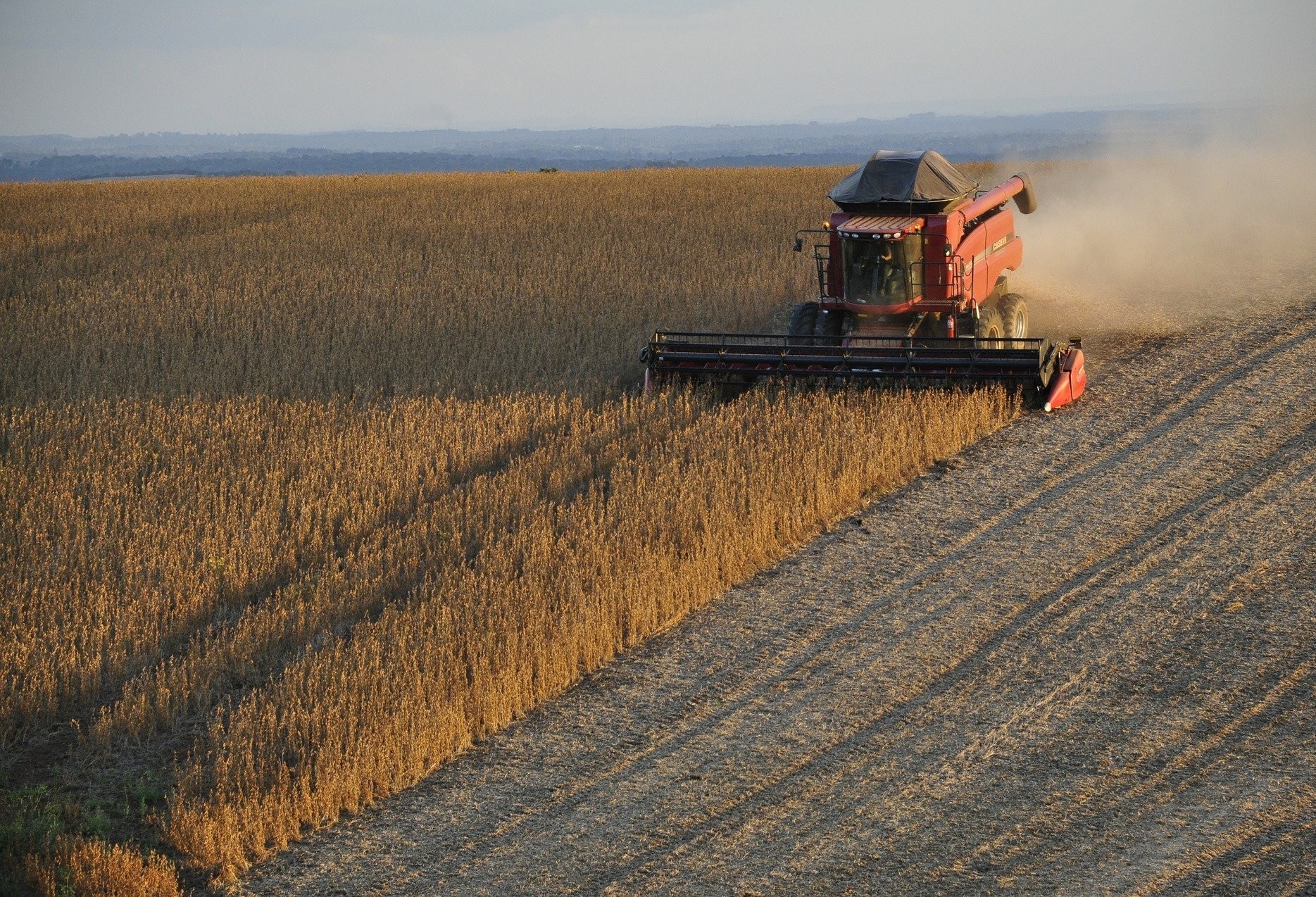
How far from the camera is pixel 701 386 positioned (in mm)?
11984

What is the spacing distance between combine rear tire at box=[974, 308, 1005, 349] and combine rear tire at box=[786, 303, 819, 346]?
1543 mm

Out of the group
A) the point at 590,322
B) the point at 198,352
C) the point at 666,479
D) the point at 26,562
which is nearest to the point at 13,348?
the point at 198,352

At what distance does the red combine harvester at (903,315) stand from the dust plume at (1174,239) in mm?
2615

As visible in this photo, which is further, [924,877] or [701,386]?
[701,386]

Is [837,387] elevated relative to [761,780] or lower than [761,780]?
elevated

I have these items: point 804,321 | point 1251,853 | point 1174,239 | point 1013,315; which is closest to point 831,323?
point 804,321

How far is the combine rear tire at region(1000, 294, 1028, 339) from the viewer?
512 inches

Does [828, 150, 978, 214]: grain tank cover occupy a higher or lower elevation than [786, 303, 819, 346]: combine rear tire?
higher

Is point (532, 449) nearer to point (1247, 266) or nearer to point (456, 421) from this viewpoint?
point (456, 421)

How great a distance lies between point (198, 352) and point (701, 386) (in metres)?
5.92

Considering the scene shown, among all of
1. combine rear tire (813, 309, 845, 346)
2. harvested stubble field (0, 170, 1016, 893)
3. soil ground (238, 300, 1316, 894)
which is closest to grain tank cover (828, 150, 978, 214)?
combine rear tire (813, 309, 845, 346)

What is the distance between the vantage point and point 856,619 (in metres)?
7.57

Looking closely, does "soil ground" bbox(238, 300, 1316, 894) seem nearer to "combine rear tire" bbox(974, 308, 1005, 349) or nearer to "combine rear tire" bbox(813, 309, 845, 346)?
"combine rear tire" bbox(974, 308, 1005, 349)

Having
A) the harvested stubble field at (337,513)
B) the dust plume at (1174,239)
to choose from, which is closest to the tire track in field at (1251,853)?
the harvested stubble field at (337,513)
